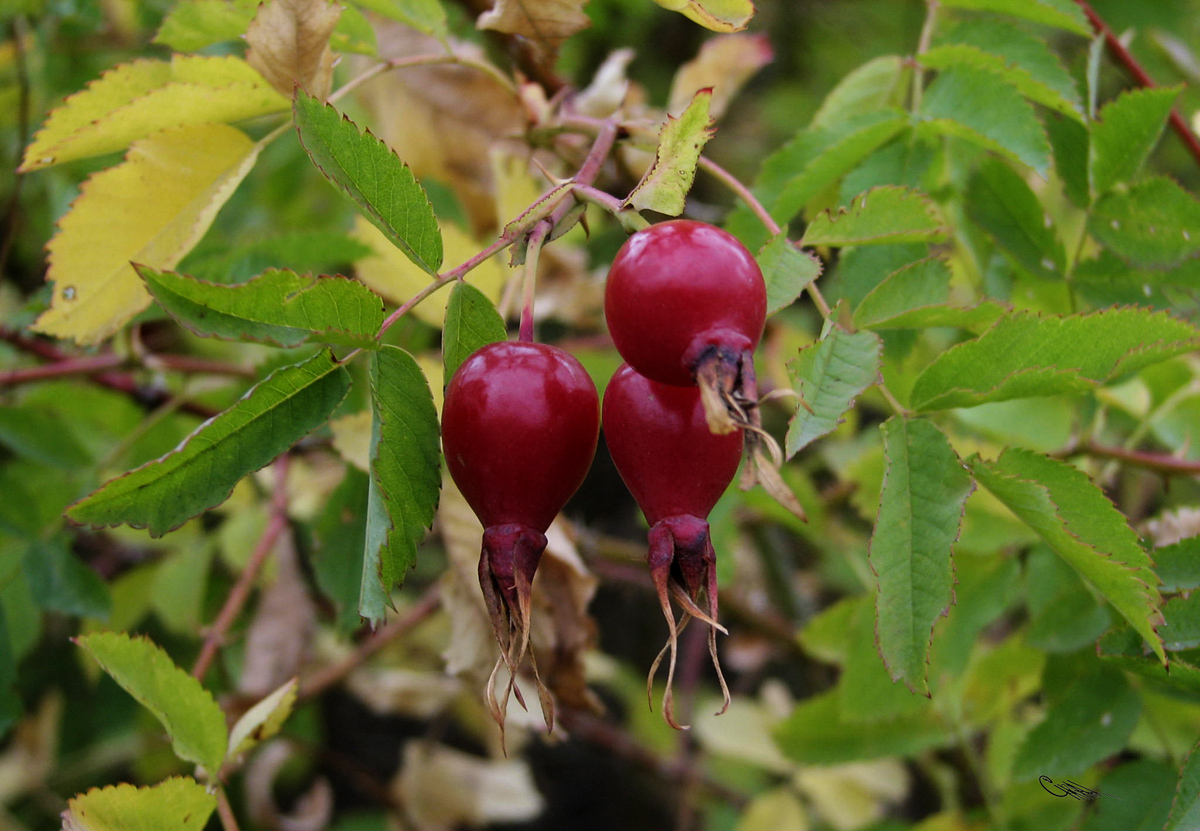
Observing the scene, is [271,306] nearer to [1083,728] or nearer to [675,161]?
[675,161]

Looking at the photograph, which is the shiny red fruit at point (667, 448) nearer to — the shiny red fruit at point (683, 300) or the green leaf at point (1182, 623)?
the shiny red fruit at point (683, 300)

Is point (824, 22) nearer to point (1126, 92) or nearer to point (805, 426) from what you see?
point (1126, 92)

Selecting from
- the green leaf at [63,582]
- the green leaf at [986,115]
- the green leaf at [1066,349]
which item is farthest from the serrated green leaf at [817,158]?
the green leaf at [63,582]

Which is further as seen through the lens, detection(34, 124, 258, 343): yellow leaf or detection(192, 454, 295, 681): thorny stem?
detection(192, 454, 295, 681): thorny stem

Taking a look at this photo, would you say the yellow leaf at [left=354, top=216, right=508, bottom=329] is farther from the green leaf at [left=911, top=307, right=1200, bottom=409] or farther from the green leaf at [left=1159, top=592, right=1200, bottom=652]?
the green leaf at [left=1159, top=592, right=1200, bottom=652]

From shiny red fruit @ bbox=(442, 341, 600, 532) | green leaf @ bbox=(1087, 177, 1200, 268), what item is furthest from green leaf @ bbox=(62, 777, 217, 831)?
green leaf @ bbox=(1087, 177, 1200, 268)

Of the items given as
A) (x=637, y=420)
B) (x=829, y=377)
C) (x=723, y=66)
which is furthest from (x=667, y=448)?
(x=723, y=66)
